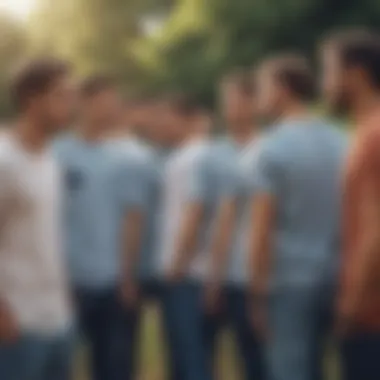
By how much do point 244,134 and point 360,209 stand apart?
7.69 feet

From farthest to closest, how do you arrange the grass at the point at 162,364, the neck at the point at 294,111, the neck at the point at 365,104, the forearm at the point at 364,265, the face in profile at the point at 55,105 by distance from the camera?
1. the grass at the point at 162,364
2. the neck at the point at 294,111
3. the face in profile at the point at 55,105
4. the neck at the point at 365,104
5. the forearm at the point at 364,265

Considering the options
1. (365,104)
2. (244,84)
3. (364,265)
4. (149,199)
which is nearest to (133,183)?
(149,199)

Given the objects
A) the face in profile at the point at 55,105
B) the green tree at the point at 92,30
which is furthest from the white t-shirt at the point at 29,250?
the green tree at the point at 92,30

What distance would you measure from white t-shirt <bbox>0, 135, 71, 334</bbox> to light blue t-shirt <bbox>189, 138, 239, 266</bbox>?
189 cm

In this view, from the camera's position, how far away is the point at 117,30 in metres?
25.6

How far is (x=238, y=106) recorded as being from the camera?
7.00 m

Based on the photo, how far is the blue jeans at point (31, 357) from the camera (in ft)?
16.5

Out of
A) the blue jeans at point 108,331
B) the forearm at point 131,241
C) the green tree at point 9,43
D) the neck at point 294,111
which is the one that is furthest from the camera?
the green tree at point 9,43

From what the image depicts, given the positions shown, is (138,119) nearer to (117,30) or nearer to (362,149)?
(362,149)

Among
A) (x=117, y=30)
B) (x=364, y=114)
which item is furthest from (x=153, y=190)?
(x=117, y=30)

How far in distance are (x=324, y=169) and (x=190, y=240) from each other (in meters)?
1.07

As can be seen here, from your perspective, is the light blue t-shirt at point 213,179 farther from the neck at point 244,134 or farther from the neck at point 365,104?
the neck at point 365,104

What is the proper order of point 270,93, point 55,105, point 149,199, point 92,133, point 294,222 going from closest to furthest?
point 55,105 < point 294,222 < point 270,93 < point 92,133 < point 149,199

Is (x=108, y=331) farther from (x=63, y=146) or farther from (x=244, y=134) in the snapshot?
(x=244, y=134)
